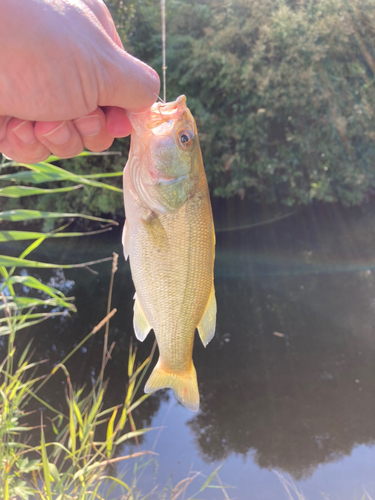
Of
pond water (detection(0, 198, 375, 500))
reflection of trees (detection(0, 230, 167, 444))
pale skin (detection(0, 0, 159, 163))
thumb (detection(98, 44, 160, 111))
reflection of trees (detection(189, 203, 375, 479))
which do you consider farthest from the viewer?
reflection of trees (detection(0, 230, 167, 444))

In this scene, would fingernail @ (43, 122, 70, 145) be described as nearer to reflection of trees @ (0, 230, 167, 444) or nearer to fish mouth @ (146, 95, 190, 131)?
fish mouth @ (146, 95, 190, 131)

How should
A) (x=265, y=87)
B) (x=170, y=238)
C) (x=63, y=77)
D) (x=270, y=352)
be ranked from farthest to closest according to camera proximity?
(x=265, y=87), (x=270, y=352), (x=170, y=238), (x=63, y=77)

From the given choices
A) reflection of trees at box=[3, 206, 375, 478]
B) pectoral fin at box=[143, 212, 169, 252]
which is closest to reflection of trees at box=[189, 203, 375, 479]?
reflection of trees at box=[3, 206, 375, 478]

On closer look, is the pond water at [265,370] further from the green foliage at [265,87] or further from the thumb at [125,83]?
the thumb at [125,83]

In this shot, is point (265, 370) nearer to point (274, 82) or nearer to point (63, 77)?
point (63, 77)

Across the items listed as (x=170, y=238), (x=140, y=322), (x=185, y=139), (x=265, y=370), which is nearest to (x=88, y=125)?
(x=185, y=139)

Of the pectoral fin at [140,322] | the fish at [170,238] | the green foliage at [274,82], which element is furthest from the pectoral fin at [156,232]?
the green foliage at [274,82]
